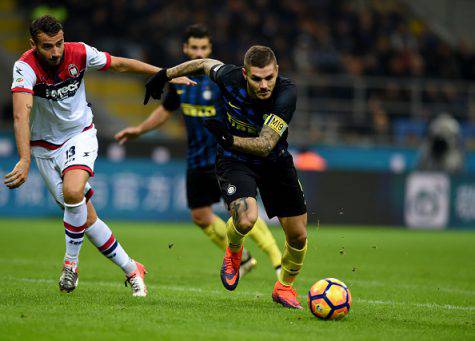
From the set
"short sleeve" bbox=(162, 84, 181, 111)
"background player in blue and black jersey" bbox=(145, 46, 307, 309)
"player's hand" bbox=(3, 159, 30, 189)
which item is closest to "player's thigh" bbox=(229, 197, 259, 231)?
"background player in blue and black jersey" bbox=(145, 46, 307, 309)

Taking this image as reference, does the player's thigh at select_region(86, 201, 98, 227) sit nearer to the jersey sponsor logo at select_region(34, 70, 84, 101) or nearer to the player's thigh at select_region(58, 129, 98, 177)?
the player's thigh at select_region(58, 129, 98, 177)

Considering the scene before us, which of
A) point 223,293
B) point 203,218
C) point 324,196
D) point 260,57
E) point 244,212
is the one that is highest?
point 260,57

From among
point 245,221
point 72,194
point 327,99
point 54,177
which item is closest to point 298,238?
point 245,221

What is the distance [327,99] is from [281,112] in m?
15.3

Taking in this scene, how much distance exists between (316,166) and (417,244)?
4.29 meters

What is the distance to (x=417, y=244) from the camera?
49.6 ft

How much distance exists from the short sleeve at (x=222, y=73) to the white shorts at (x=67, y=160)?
116 cm

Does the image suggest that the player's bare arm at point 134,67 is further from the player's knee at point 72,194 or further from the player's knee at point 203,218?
the player's knee at point 203,218

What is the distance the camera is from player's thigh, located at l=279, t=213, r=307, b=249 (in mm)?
7078

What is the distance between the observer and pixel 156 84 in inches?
290

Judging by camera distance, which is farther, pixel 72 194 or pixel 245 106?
pixel 245 106

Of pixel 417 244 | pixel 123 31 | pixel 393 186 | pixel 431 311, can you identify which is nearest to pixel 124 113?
pixel 123 31

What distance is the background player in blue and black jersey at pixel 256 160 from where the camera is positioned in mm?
6723

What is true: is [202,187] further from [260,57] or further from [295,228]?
[260,57]
